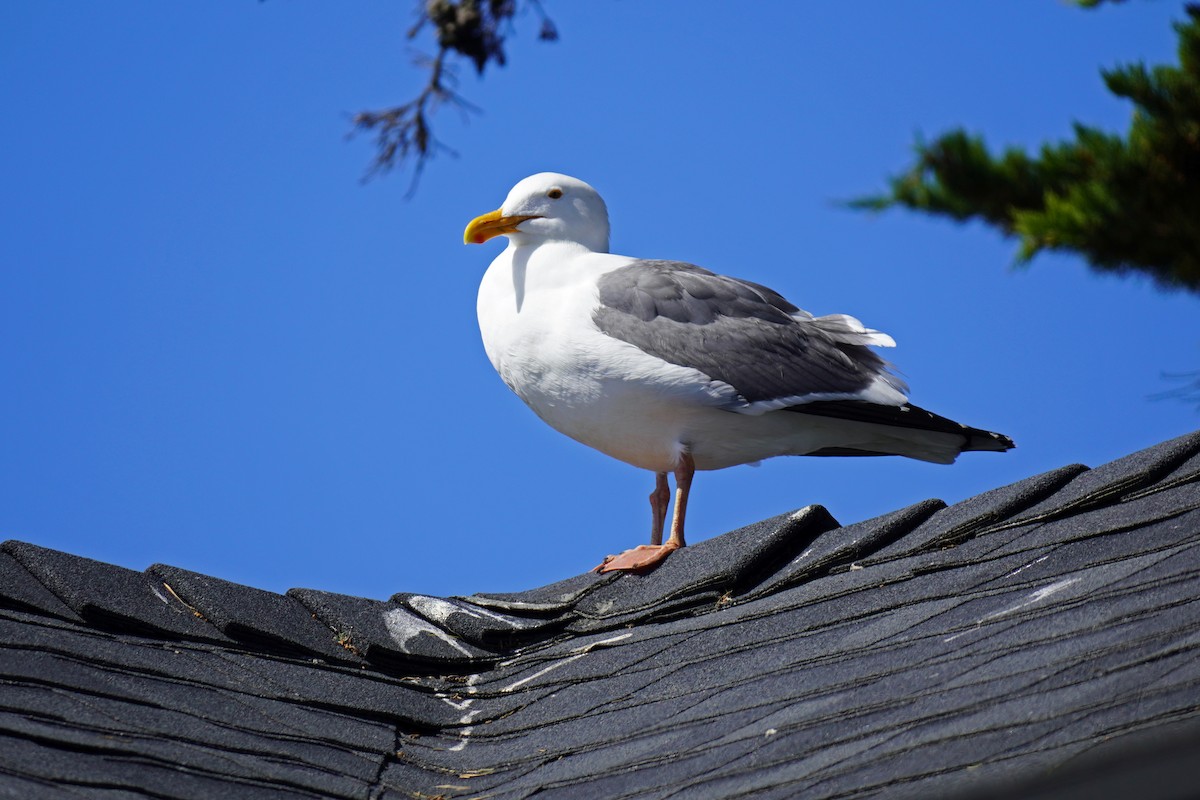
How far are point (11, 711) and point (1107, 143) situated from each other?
5572 millimetres

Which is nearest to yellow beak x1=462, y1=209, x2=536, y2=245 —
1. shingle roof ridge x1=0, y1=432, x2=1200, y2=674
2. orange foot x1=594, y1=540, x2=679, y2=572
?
orange foot x1=594, y1=540, x2=679, y2=572

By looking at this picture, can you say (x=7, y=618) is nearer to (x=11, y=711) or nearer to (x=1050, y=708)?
(x=11, y=711)

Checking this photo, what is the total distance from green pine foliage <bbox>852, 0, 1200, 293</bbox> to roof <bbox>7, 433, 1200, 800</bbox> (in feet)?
10.5

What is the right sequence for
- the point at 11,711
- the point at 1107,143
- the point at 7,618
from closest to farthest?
the point at 11,711
the point at 7,618
the point at 1107,143

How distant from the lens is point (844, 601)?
131 inches

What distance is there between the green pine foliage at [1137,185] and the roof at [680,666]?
321 cm

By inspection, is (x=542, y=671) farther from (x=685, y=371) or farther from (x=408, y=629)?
(x=685, y=371)

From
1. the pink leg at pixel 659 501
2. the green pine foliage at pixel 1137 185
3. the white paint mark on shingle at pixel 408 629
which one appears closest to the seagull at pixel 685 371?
the pink leg at pixel 659 501

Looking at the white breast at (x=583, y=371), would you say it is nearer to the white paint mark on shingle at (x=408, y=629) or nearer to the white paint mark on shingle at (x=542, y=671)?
the white paint mark on shingle at (x=408, y=629)

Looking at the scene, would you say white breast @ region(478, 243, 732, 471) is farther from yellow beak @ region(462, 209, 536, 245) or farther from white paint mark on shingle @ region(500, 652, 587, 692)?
white paint mark on shingle @ region(500, 652, 587, 692)

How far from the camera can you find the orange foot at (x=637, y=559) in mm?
4176

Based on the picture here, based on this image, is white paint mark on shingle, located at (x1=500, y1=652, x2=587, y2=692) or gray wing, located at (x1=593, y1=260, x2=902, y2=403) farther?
gray wing, located at (x1=593, y1=260, x2=902, y2=403)

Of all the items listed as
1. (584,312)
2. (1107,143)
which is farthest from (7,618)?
(1107,143)

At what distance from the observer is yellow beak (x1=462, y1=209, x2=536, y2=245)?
588 cm
